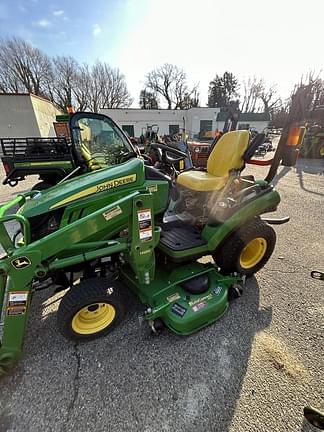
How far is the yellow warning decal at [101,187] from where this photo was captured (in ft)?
6.07

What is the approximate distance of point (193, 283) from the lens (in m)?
1.97

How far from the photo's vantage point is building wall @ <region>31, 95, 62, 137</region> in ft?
64.1

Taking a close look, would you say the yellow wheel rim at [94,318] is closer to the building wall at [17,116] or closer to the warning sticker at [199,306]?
the warning sticker at [199,306]

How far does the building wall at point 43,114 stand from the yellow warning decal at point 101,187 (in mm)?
21678

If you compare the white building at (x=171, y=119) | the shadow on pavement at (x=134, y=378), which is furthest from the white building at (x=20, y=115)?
the shadow on pavement at (x=134, y=378)

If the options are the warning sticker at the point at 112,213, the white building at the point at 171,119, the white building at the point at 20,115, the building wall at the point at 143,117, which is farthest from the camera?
the white building at the point at 171,119

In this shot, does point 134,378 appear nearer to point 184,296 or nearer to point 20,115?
point 184,296

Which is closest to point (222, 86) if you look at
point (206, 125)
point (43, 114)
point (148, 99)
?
point (148, 99)

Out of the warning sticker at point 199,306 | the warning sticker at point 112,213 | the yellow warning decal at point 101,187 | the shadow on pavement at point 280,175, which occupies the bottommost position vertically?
the shadow on pavement at point 280,175

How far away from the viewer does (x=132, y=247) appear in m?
1.74

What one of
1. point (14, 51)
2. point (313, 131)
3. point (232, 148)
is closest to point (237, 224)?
point (232, 148)

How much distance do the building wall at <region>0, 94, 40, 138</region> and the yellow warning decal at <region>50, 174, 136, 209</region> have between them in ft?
70.7

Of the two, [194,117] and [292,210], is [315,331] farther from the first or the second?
[194,117]

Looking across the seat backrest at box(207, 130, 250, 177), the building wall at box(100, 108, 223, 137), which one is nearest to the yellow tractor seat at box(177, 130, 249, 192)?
the seat backrest at box(207, 130, 250, 177)
